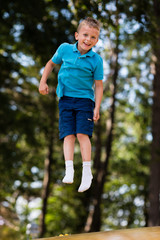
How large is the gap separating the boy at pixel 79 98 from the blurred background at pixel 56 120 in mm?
1986

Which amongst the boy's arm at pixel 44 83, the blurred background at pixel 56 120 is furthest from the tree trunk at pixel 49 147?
the boy's arm at pixel 44 83

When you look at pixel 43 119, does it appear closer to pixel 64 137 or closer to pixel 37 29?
pixel 37 29

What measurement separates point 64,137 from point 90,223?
11491mm

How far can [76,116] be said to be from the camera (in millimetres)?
3287

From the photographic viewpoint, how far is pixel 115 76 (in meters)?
13.9

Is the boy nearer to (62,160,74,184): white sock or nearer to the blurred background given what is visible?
(62,160,74,184): white sock

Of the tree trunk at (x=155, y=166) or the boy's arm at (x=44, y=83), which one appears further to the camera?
the tree trunk at (x=155, y=166)

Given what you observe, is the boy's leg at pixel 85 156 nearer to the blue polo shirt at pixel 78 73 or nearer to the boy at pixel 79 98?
the boy at pixel 79 98

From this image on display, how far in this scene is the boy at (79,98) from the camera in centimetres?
325

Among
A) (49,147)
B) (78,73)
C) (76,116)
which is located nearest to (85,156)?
(76,116)

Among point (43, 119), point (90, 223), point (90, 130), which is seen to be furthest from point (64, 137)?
point (90, 223)

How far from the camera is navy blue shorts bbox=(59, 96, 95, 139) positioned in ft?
10.6

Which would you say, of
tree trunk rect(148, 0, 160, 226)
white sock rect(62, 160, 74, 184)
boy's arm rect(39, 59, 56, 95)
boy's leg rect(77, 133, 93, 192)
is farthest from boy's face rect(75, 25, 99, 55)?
tree trunk rect(148, 0, 160, 226)

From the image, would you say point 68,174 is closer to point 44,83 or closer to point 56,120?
point 44,83
